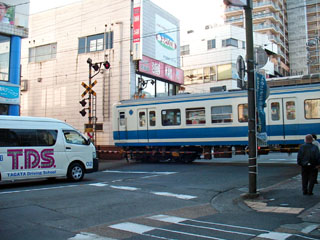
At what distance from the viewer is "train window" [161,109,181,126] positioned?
61.2 ft

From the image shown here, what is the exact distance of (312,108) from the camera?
50.2 feet

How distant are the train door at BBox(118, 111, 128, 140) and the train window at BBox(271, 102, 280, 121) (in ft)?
28.1

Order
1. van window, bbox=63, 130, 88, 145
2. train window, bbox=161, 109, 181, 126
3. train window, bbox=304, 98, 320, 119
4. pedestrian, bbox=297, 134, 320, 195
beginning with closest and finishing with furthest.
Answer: pedestrian, bbox=297, 134, 320, 195, van window, bbox=63, 130, 88, 145, train window, bbox=304, 98, 320, 119, train window, bbox=161, 109, 181, 126

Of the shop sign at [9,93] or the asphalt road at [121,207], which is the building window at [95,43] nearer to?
the shop sign at [9,93]

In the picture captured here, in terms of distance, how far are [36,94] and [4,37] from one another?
8686 millimetres

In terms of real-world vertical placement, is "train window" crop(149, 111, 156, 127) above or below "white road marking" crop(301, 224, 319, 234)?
above

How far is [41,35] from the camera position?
2827cm

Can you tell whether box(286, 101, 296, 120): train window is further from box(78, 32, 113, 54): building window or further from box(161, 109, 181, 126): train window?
box(78, 32, 113, 54): building window

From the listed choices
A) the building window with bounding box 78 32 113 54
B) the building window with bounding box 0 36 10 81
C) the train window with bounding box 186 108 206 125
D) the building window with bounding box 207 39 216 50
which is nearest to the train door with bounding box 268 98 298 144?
the train window with bounding box 186 108 206 125

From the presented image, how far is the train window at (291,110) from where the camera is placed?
15688mm

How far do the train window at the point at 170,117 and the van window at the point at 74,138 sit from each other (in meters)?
6.46

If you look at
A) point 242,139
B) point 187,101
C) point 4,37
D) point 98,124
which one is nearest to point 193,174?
point 242,139

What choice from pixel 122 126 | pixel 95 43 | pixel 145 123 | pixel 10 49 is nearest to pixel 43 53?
pixel 95 43

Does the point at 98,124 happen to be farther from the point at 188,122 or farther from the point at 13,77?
the point at 188,122
